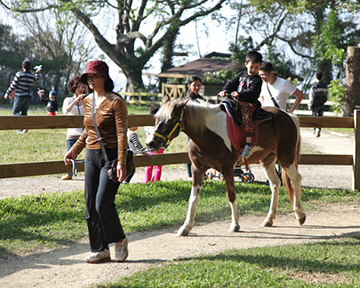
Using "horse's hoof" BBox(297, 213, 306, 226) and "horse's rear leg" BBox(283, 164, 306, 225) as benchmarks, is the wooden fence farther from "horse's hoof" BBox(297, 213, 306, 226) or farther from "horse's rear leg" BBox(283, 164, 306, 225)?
"horse's hoof" BBox(297, 213, 306, 226)

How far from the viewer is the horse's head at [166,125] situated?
4.79 metres

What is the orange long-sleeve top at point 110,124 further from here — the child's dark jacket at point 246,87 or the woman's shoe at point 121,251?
the child's dark jacket at point 246,87

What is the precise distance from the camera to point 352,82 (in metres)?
20.2

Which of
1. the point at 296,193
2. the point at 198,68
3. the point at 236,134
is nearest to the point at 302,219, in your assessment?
the point at 296,193

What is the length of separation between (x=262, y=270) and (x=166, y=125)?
1899mm

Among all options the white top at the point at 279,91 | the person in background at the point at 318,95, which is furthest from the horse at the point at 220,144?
the person in background at the point at 318,95

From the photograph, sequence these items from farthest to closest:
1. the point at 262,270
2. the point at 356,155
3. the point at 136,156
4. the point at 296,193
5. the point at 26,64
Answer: the point at 26,64 → the point at 356,155 → the point at 136,156 → the point at 296,193 → the point at 262,270

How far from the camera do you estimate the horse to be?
4.95m

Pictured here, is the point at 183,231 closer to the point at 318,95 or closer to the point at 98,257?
the point at 98,257

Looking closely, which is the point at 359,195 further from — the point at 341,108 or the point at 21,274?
the point at 341,108

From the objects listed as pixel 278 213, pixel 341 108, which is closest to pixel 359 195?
pixel 278 213

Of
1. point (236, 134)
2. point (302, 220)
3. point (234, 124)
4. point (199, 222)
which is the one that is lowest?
point (199, 222)

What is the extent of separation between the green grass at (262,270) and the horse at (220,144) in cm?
102

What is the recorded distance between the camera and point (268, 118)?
19.2ft
